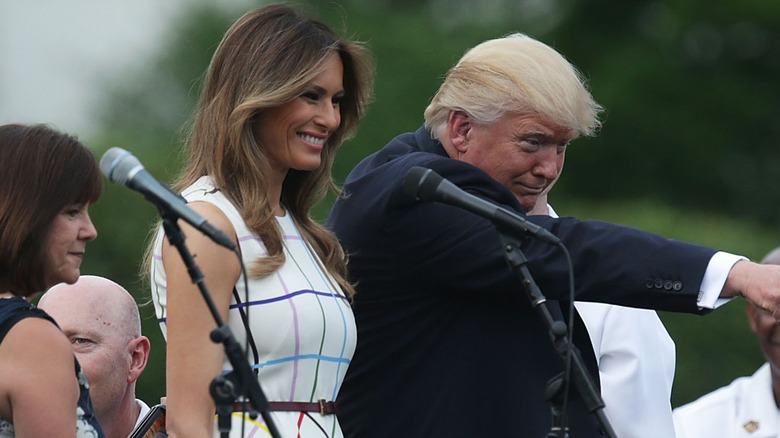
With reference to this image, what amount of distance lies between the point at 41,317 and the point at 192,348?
1.16ft

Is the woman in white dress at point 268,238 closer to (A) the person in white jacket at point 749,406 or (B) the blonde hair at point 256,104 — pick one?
(B) the blonde hair at point 256,104

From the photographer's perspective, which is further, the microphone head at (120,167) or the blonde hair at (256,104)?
the blonde hair at (256,104)

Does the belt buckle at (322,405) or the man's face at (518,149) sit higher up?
the man's face at (518,149)

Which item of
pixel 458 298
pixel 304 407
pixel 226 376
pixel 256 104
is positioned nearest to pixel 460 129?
pixel 458 298

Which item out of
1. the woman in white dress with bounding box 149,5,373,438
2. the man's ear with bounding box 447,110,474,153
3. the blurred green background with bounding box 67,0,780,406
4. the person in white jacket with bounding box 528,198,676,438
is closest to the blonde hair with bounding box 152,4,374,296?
the woman in white dress with bounding box 149,5,373,438

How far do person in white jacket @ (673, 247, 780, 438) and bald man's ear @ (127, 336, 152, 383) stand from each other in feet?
8.61

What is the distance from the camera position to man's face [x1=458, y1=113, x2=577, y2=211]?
396cm

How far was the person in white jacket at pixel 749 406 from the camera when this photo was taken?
5980 mm

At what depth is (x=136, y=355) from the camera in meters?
4.20

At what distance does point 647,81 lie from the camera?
1705cm

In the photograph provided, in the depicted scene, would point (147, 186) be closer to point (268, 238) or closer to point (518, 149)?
point (268, 238)

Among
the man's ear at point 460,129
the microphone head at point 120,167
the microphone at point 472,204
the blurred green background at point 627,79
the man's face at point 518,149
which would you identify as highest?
the blurred green background at point 627,79

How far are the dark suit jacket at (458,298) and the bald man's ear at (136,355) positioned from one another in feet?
2.19

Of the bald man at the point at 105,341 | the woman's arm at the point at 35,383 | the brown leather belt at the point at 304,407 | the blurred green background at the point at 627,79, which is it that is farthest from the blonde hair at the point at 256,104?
the blurred green background at the point at 627,79
